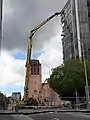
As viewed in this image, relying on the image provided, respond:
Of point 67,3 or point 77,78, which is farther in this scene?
point 67,3

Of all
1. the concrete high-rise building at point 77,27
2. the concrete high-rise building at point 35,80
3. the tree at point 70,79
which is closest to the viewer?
the tree at point 70,79

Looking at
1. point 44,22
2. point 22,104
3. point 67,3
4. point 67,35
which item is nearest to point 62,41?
point 67,35

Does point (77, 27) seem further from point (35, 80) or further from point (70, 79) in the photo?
point (35, 80)

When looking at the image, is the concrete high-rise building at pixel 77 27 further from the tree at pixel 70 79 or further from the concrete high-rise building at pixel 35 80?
the concrete high-rise building at pixel 35 80

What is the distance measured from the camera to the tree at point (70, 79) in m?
79.8

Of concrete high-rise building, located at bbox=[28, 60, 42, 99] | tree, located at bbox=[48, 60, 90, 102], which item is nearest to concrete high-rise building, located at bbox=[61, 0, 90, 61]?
tree, located at bbox=[48, 60, 90, 102]

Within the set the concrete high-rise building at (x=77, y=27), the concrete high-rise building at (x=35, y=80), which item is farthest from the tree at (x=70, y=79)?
the concrete high-rise building at (x=35, y=80)

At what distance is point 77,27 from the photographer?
320 ft

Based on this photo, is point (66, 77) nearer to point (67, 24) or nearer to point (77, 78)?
point (77, 78)

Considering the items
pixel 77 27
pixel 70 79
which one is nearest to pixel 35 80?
pixel 77 27

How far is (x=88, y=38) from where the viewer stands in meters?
97.6

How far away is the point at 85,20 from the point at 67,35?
7.92m

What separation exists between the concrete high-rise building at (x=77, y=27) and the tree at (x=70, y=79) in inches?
442

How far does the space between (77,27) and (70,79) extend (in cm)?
2315
